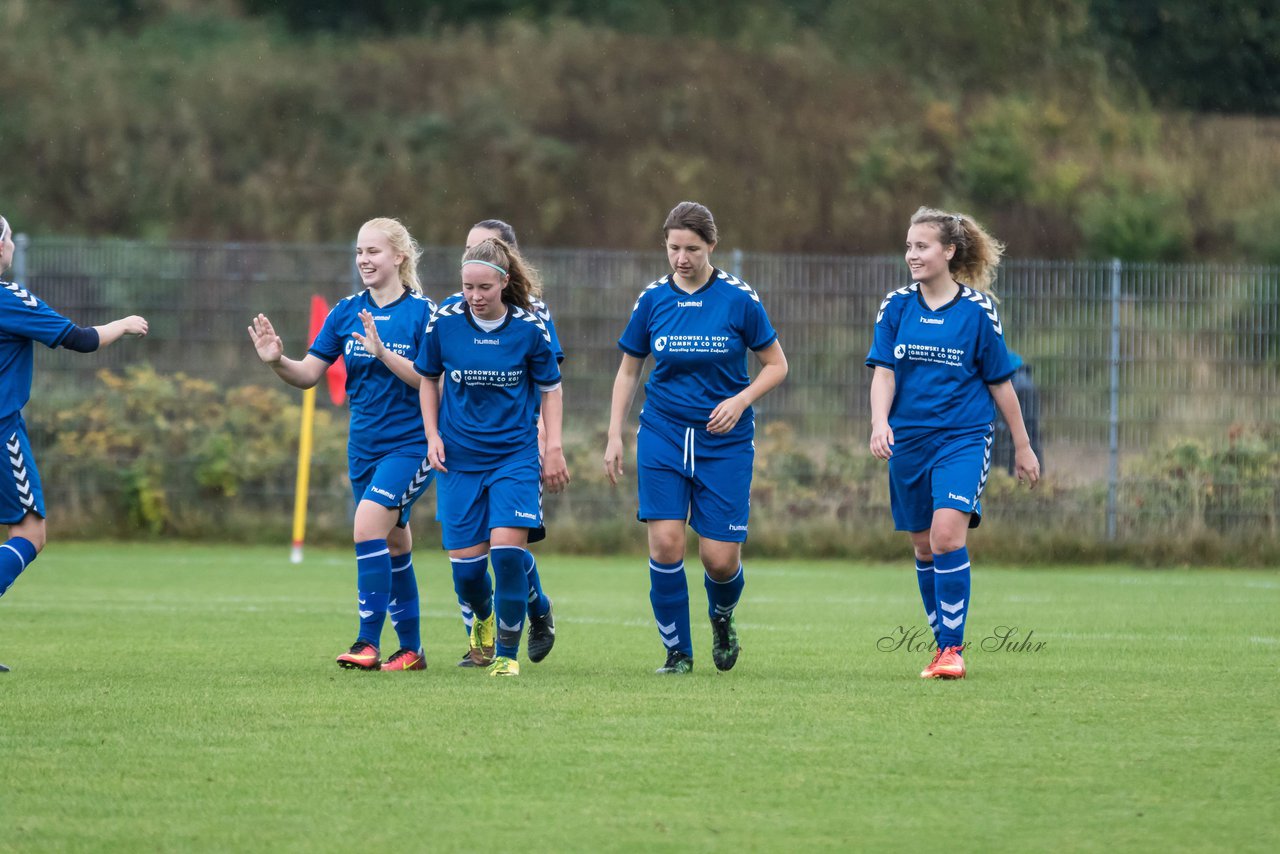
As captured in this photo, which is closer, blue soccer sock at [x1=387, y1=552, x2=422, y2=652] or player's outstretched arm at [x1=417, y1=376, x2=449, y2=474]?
player's outstretched arm at [x1=417, y1=376, x2=449, y2=474]

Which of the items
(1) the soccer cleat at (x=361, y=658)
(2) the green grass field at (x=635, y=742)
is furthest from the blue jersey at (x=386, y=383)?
(2) the green grass field at (x=635, y=742)

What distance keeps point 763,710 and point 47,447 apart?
1221 cm

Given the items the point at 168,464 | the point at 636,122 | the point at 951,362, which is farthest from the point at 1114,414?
the point at 636,122

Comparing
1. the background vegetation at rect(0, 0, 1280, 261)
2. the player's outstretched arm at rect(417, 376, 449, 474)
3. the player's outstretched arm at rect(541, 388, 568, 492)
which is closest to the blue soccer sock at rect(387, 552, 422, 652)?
the player's outstretched arm at rect(417, 376, 449, 474)

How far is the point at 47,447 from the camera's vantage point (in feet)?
56.9

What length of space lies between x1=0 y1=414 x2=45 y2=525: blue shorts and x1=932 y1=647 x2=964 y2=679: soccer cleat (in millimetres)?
3901

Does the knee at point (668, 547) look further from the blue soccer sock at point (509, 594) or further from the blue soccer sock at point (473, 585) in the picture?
the blue soccer sock at point (473, 585)

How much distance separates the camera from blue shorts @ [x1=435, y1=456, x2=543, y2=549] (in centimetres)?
783

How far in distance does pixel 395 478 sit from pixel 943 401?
237 centimetres

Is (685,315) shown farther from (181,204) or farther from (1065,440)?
(181,204)

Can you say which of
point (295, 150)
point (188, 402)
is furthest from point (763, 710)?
point (295, 150)

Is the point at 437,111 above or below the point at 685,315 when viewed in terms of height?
above

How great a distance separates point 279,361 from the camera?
8.12 m

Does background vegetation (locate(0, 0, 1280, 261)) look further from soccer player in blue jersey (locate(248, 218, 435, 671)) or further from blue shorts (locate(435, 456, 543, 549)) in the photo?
blue shorts (locate(435, 456, 543, 549))
